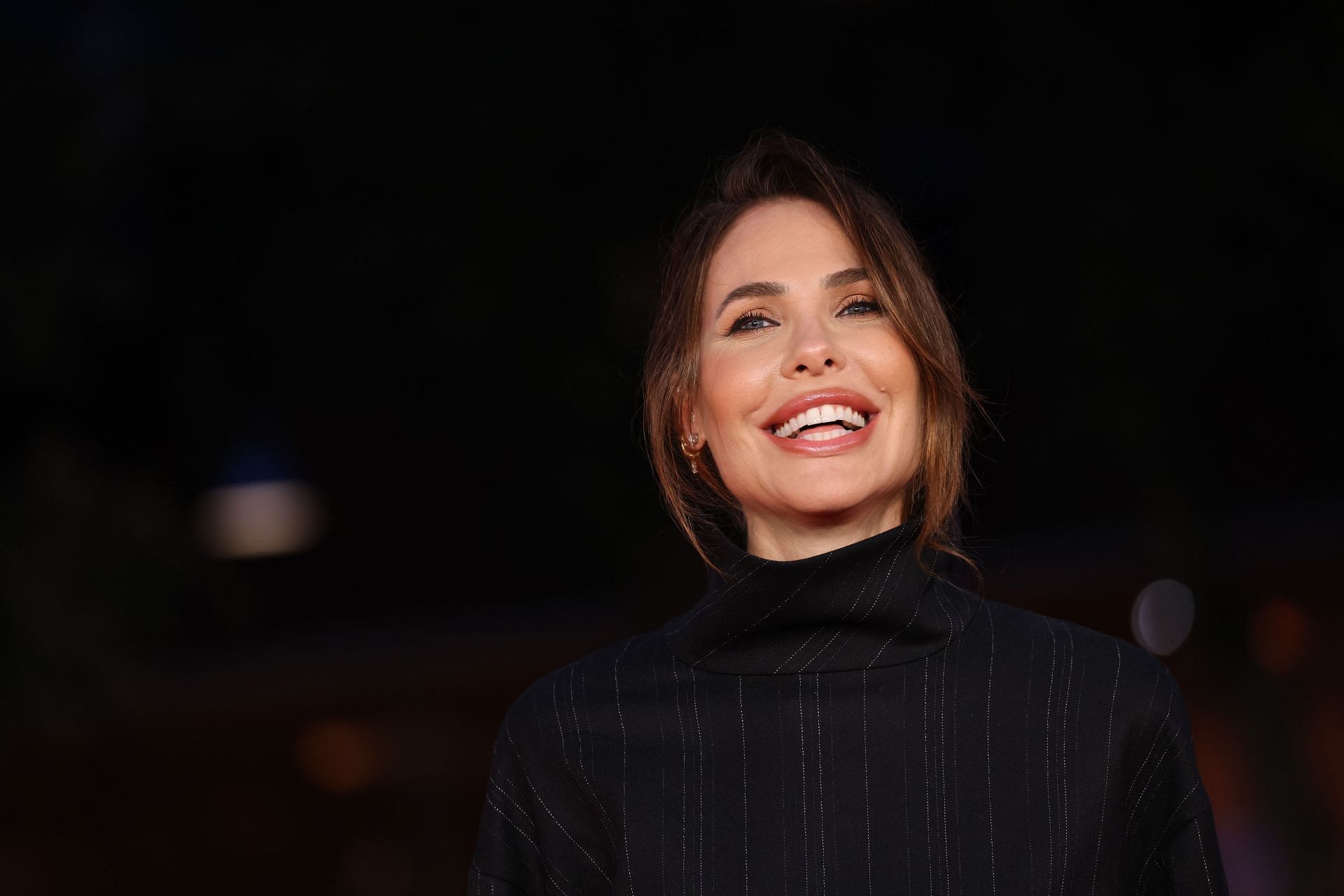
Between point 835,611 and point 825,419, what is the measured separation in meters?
0.29

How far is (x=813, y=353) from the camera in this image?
2.01 meters

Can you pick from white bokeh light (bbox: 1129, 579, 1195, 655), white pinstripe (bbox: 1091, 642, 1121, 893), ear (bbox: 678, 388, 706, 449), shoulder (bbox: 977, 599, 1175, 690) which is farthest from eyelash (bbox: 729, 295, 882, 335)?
white bokeh light (bbox: 1129, 579, 1195, 655)

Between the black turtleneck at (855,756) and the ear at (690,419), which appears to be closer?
the black turtleneck at (855,756)

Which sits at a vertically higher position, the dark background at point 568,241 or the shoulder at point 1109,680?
the dark background at point 568,241

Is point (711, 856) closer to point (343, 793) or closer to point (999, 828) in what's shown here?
point (999, 828)

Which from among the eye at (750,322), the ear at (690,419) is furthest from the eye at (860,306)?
the ear at (690,419)

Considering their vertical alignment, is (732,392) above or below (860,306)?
below

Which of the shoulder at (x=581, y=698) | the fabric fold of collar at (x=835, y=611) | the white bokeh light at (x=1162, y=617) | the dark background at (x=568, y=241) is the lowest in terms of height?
the shoulder at (x=581, y=698)

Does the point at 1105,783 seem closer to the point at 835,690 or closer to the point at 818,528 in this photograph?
the point at 835,690

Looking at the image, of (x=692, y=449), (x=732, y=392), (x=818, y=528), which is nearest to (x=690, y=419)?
(x=692, y=449)

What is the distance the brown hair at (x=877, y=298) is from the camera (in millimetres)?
2096

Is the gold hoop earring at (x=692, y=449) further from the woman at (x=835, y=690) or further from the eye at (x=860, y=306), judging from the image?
the eye at (x=860, y=306)

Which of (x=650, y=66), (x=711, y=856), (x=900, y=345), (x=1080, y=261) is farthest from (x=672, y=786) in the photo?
(x=650, y=66)

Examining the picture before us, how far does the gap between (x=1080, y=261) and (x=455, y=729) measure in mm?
6177
